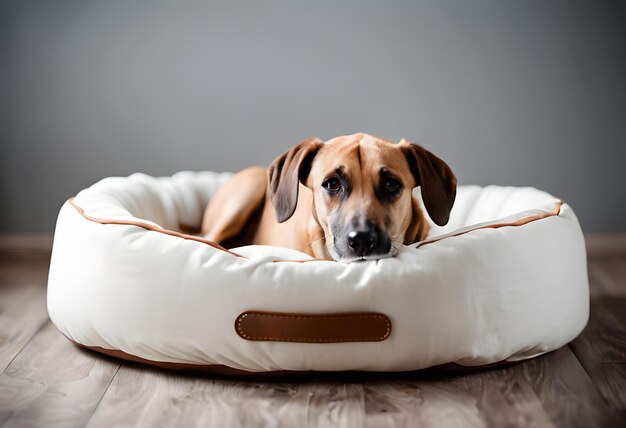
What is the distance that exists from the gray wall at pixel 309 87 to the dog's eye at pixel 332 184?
4.83 ft

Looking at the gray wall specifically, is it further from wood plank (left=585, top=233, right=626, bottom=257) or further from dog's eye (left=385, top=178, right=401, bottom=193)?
dog's eye (left=385, top=178, right=401, bottom=193)

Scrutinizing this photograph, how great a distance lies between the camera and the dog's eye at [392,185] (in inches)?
91.1

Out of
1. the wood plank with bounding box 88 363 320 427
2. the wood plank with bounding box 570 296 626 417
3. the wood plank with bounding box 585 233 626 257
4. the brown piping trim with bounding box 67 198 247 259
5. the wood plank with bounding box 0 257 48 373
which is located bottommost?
the wood plank with bounding box 0 257 48 373

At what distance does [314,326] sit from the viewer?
1.96 m

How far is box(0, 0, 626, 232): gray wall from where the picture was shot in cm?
367

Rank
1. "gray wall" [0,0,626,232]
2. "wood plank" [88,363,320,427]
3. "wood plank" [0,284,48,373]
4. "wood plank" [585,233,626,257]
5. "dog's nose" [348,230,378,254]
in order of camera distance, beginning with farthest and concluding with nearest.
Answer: "wood plank" [585,233,626,257], "gray wall" [0,0,626,232], "wood plank" [0,284,48,373], "dog's nose" [348,230,378,254], "wood plank" [88,363,320,427]

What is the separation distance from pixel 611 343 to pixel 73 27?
2.99 m

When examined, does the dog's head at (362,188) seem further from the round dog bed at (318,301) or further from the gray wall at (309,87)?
the gray wall at (309,87)

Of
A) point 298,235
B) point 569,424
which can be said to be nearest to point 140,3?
point 298,235

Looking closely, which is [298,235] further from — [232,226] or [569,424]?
[569,424]

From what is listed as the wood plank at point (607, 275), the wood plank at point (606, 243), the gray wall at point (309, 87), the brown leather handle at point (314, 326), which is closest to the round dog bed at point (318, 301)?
the brown leather handle at point (314, 326)

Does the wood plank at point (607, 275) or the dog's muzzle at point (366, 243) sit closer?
the dog's muzzle at point (366, 243)

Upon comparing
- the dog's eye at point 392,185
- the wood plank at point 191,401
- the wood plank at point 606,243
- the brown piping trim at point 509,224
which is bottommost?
the wood plank at point 191,401

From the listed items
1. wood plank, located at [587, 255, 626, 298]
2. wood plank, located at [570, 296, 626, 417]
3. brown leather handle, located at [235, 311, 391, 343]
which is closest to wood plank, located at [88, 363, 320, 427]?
brown leather handle, located at [235, 311, 391, 343]
